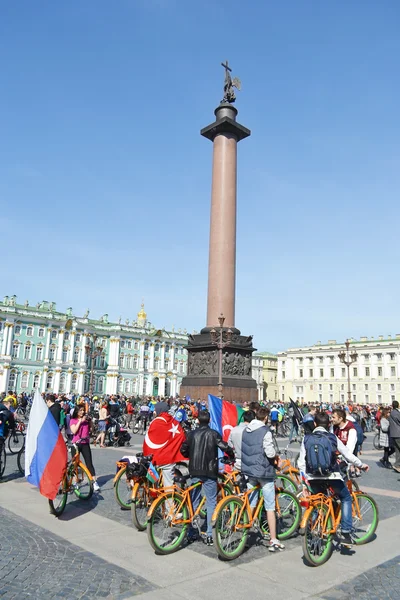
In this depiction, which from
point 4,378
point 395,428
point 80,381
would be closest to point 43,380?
point 80,381

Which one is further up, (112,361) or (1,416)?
(112,361)

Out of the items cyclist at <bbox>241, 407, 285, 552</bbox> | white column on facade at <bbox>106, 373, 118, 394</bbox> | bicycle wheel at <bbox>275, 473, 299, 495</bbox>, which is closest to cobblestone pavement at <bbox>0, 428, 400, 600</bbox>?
cyclist at <bbox>241, 407, 285, 552</bbox>

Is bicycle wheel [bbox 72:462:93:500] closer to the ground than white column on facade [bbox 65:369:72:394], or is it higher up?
closer to the ground

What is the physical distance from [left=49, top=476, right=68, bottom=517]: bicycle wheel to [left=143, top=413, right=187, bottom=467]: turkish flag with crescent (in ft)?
6.48

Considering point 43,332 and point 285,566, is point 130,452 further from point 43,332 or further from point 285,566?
point 43,332

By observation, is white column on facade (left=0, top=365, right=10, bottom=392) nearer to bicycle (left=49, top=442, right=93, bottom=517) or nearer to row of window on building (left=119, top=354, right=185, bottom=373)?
row of window on building (left=119, top=354, right=185, bottom=373)

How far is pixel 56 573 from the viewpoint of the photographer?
5.40m

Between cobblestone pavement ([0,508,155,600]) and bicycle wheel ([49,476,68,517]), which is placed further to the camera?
bicycle wheel ([49,476,68,517])

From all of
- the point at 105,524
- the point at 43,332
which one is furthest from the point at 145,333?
the point at 105,524

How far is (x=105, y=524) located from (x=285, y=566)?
3.00 m

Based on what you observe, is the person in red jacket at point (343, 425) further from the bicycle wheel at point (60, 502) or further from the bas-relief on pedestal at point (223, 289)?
the bas-relief on pedestal at point (223, 289)

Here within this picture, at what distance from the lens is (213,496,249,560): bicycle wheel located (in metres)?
5.87

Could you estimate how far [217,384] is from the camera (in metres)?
22.3

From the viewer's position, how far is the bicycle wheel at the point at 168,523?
6070 mm
